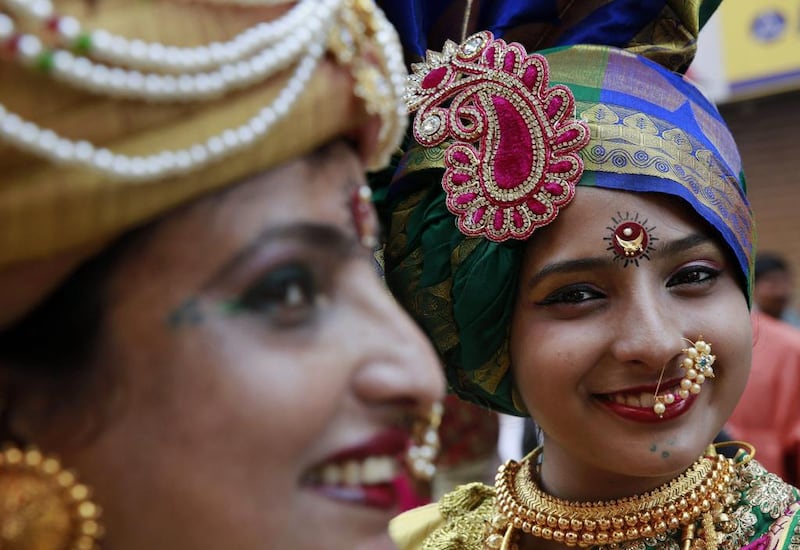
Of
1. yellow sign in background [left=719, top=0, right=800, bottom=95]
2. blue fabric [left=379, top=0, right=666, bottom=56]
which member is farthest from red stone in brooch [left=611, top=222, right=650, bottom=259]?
yellow sign in background [left=719, top=0, right=800, bottom=95]

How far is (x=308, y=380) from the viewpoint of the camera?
39.1 inches

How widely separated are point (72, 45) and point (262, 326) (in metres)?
0.33

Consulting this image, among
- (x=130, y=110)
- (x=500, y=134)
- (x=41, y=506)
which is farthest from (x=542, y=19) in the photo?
(x=41, y=506)

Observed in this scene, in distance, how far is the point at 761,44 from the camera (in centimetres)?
785

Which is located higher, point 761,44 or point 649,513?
point 761,44

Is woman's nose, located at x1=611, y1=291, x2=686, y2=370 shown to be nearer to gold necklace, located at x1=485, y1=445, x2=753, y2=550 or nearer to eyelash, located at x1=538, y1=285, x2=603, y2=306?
eyelash, located at x1=538, y1=285, x2=603, y2=306

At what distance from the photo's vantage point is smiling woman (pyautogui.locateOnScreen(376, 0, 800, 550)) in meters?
1.79

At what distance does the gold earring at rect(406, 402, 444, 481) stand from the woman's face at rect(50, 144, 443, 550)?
0.27ft

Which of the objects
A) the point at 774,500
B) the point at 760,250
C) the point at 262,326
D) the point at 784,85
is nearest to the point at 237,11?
the point at 262,326

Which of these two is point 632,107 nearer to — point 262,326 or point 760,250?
point 262,326

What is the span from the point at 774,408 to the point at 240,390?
3.79 metres

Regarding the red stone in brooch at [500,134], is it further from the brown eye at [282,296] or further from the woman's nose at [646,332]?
the brown eye at [282,296]

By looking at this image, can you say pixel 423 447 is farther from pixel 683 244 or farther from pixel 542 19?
pixel 542 19

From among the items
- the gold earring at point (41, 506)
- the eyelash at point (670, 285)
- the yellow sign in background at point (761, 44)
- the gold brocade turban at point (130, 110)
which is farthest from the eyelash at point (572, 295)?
the yellow sign in background at point (761, 44)
